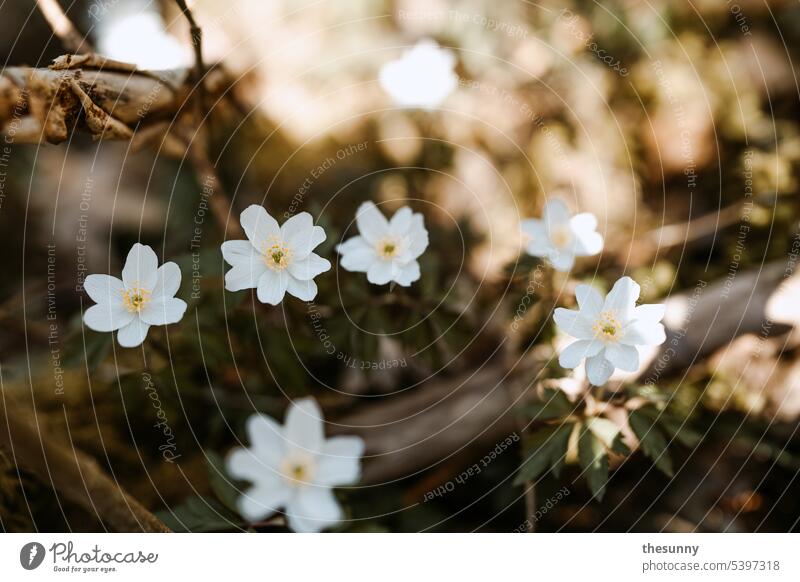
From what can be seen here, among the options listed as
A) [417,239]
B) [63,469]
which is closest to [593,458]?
[417,239]

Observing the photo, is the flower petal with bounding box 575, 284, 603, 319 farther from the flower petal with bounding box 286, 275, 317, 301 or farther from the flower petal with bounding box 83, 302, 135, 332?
the flower petal with bounding box 83, 302, 135, 332

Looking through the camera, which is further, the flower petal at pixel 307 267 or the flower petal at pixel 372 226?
the flower petal at pixel 372 226

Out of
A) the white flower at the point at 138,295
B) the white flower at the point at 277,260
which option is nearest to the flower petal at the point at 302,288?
the white flower at the point at 277,260

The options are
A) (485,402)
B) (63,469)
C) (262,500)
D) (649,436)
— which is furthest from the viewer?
→ (485,402)

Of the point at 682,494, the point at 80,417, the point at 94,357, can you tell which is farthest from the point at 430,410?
the point at 80,417

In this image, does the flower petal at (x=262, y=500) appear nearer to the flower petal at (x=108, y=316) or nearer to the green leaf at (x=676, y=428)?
the flower petal at (x=108, y=316)

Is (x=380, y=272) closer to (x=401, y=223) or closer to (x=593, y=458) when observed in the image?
(x=401, y=223)

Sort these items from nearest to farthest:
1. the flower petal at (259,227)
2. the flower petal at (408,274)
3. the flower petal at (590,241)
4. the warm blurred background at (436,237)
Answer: the flower petal at (259,227), the flower petal at (408,274), the flower petal at (590,241), the warm blurred background at (436,237)
